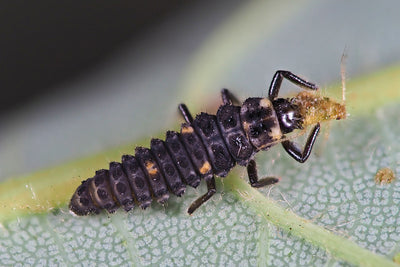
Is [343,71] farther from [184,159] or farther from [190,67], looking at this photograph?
[184,159]

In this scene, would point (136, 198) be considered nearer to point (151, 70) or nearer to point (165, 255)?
point (165, 255)

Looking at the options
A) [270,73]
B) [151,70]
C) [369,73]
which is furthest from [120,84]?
[369,73]

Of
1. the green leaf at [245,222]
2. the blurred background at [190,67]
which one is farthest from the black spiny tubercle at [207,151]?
the blurred background at [190,67]

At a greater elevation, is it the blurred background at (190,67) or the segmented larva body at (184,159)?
the blurred background at (190,67)

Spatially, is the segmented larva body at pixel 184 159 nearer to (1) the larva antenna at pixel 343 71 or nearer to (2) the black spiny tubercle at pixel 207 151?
(2) the black spiny tubercle at pixel 207 151

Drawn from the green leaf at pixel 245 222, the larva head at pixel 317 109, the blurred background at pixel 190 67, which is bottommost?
the green leaf at pixel 245 222

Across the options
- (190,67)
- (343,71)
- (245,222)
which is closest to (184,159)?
(245,222)

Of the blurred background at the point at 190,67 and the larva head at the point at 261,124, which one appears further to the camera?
the blurred background at the point at 190,67
